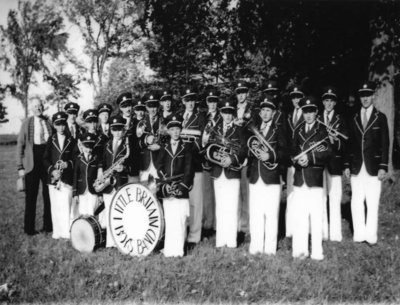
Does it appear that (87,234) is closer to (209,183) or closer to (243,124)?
(209,183)

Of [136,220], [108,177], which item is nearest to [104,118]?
[108,177]

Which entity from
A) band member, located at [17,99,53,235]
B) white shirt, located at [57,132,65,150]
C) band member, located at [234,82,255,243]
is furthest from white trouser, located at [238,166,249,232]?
band member, located at [17,99,53,235]

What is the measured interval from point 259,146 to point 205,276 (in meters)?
2.31

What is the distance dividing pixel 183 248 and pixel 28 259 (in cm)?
263

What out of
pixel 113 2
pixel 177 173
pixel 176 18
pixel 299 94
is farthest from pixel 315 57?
pixel 113 2

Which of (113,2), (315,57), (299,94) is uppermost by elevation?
(113,2)

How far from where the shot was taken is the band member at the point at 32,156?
8.89m

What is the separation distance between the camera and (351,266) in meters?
6.54

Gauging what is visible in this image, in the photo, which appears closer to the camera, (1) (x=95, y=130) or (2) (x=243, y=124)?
(2) (x=243, y=124)

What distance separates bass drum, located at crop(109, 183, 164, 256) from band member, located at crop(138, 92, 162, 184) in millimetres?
1298

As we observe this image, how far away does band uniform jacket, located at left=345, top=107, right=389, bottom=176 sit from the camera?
7613mm

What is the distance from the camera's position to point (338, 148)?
7.77 metres

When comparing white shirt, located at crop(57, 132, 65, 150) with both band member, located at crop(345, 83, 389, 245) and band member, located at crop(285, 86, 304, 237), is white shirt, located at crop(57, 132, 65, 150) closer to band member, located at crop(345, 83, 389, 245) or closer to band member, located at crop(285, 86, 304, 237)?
band member, located at crop(285, 86, 304, 237)

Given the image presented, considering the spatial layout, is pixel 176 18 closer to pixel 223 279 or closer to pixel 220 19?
pixel 220 19
